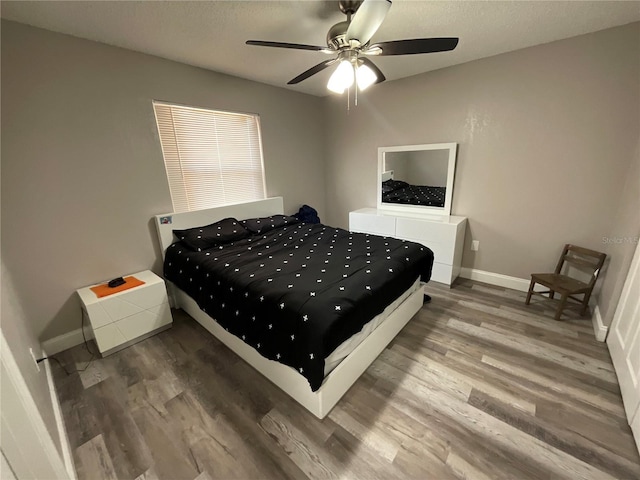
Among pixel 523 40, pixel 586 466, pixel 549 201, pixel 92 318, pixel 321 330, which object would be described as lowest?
pixel 586 466

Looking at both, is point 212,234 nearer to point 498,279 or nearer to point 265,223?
point 265,223

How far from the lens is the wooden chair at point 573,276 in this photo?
2.29 m

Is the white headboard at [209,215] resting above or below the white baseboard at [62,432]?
above

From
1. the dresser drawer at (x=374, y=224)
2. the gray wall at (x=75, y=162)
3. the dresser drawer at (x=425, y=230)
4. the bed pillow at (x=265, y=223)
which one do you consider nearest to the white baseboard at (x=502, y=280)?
the dresser drawer at (x=425, y=230)

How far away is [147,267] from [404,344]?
2.49 meters

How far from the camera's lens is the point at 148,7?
1682mm

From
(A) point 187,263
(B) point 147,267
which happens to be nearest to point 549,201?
(A) point 187,263

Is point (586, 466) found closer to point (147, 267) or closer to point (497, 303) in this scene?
point (497, 303)

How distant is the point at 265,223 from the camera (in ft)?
10.2

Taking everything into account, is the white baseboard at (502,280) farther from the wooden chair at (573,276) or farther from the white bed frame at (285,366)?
the white bed frame at (285,366)

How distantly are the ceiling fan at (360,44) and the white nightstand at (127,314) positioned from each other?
6.67 feet

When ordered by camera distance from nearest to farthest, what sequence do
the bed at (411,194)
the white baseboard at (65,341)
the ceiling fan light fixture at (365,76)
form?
the ceiling fan light fixture at (365,76) < the white baseboard at (65,341) < the bed at (411,194)

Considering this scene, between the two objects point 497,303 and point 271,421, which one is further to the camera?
point 497,303

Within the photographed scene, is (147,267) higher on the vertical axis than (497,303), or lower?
higher
